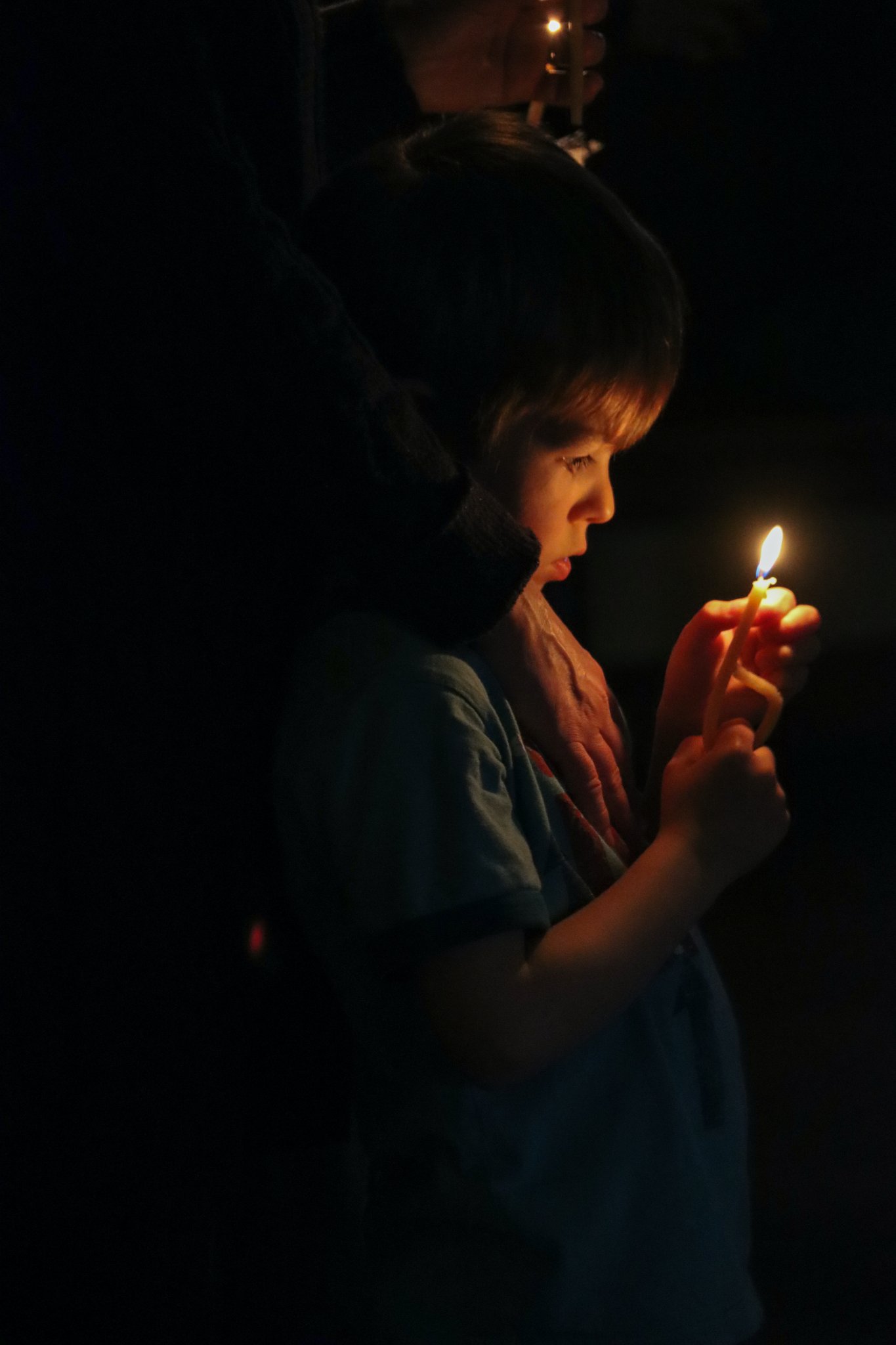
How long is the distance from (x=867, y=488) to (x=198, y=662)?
212 cm

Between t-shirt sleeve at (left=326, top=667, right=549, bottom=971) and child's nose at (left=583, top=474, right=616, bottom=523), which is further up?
child's nose at (left=583, top=474, right=616, bottom=523)

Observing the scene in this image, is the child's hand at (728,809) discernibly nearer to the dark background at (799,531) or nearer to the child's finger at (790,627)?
the child's finger at (790,627)

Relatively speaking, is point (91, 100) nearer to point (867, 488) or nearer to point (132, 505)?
point (132, 505)

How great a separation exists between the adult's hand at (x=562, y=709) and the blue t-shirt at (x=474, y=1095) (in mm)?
28

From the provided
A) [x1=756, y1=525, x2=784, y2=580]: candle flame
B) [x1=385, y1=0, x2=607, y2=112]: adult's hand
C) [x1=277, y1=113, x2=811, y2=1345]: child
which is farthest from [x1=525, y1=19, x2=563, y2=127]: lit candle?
[x1=756, y1=525, x2=784, y2=580]: candle flame

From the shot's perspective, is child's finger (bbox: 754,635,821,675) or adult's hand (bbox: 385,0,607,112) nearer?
child's finger (bbox: 754,635,821,675)

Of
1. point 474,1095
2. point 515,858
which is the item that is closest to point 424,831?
point 515,858

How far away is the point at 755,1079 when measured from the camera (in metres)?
1.54

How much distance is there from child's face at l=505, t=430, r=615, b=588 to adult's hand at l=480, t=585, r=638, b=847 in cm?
4

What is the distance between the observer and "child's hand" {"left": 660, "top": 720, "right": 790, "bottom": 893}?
0.65 meters

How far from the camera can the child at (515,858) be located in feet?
1.88

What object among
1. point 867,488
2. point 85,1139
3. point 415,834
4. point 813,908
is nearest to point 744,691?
point 415,834

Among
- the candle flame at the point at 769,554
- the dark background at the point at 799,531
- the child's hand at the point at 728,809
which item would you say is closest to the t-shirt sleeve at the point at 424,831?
the child's hand at the point at 728,809

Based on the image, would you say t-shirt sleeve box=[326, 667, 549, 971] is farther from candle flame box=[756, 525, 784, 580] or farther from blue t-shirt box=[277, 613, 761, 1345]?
candle flame box=[756, 525, 784, 580]
